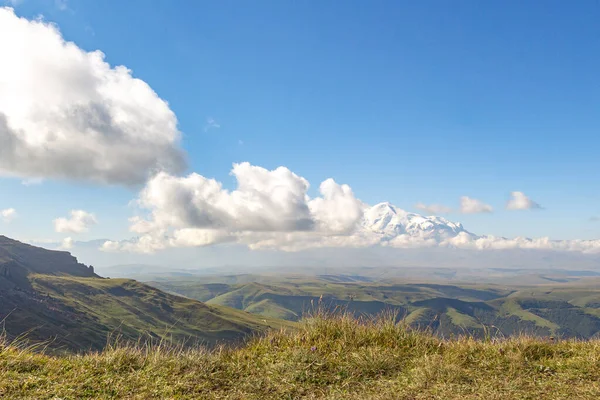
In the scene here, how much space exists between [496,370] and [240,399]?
525 centimetres

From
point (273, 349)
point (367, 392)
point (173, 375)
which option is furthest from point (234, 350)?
point (367, 392)

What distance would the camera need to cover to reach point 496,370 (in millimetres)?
7988

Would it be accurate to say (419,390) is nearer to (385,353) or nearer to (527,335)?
(385,353)

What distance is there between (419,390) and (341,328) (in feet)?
11.8

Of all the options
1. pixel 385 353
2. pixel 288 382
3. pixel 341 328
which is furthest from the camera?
pixel 341 328

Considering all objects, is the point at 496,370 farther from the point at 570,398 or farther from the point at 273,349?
the point at 273,349

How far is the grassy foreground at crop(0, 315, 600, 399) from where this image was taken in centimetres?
669

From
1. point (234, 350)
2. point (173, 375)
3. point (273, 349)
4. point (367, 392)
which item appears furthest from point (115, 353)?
point (367, 392)

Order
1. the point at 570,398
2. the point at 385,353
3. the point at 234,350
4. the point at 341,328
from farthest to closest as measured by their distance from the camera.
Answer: the point at 341,328 → the point at 234,350 → the point at 385,353 → the point at 570,398

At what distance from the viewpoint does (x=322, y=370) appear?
799 cm

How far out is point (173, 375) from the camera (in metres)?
7.42

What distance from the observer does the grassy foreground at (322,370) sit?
6.69m

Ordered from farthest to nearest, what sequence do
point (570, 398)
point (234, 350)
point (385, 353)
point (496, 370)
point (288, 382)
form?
point (234, 350)
point (385, 353)
point (496, 370)
point (288, 382)
point (570, 398)

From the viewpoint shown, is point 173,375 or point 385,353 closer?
point 173,375
